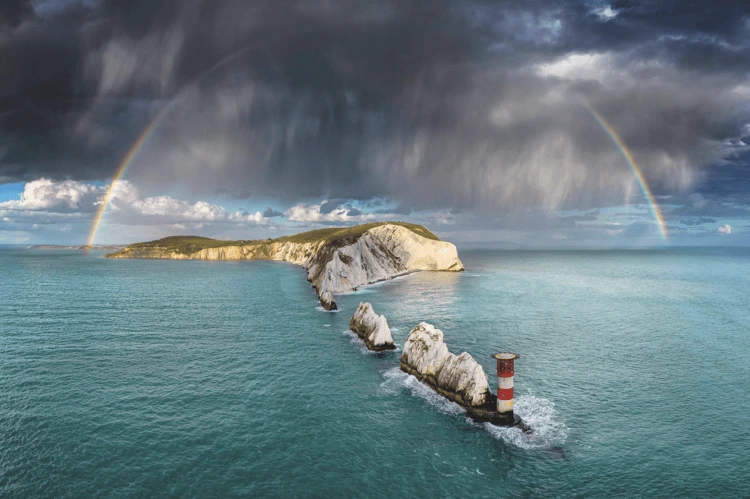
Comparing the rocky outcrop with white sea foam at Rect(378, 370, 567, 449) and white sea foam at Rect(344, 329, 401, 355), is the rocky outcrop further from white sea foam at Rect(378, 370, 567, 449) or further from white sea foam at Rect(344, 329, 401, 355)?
white sea foam at Rect(378, 370, 567, 449)

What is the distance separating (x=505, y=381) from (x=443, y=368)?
7.92 metres

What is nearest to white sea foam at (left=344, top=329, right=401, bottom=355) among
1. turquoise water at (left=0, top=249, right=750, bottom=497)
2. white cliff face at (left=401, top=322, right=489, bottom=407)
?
turquoise water at (left=0, top=249, right=750, bottom=497)

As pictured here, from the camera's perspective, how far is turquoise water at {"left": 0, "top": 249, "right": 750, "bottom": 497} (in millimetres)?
25031

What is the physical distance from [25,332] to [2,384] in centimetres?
2637

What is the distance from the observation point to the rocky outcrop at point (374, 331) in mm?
53438

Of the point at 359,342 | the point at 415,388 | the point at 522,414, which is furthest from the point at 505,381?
the point at 359,342

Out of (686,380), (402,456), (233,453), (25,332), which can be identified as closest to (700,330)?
(686,380)

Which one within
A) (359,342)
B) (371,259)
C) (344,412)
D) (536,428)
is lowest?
(536,428)

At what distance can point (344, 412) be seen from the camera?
113 feet

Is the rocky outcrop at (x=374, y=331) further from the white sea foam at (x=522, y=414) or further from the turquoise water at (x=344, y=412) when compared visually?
the white sea foam at (x=522, y=414)

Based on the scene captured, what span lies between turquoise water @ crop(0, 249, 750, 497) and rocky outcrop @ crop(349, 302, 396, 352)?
217 cm

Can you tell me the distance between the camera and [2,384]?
3894 cm

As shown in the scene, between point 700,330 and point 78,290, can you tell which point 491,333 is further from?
point 78,290

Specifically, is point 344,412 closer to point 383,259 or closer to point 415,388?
point 415,388
